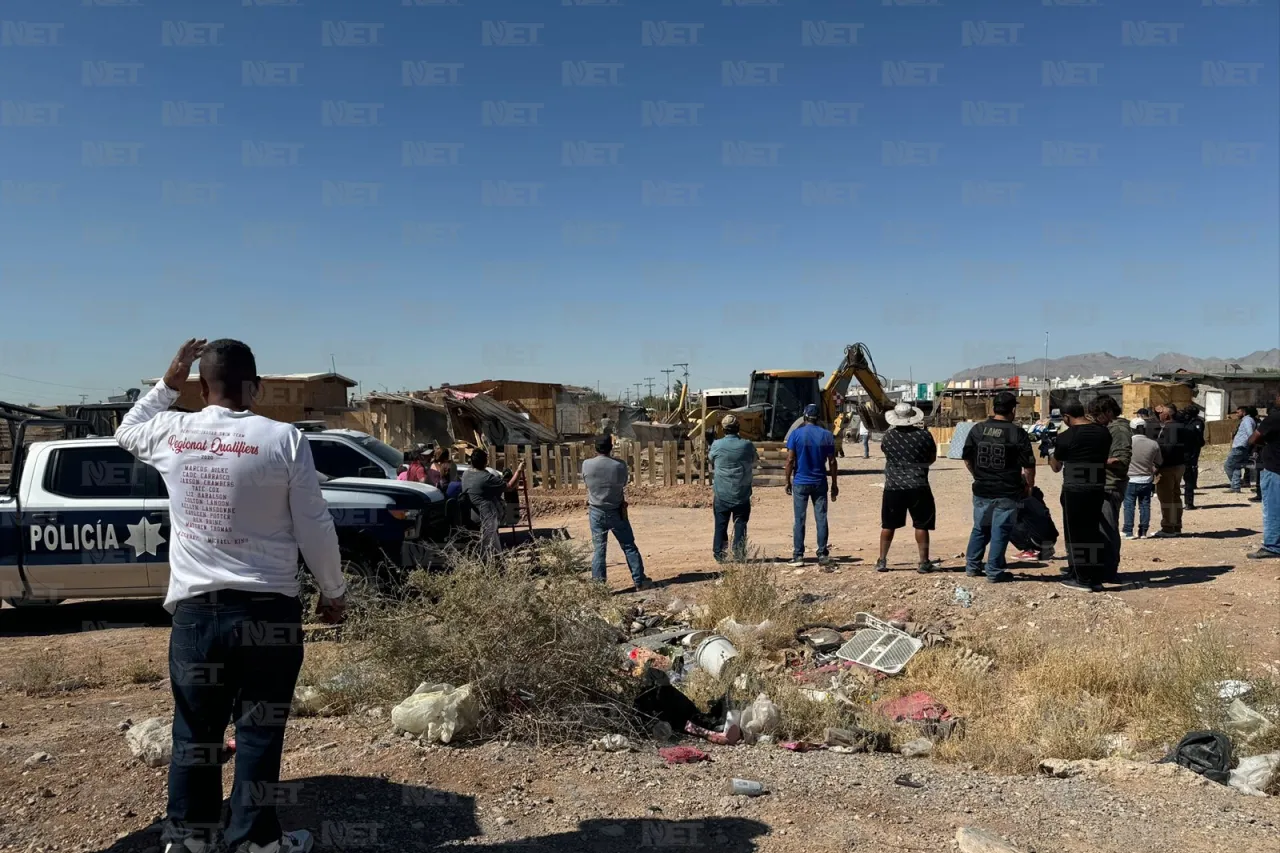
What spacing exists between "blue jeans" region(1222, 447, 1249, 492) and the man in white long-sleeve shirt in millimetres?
15604

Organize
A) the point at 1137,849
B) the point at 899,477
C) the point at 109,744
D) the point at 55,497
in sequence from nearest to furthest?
the point at 1137,849 < the point at 109,744 < the point at 55,497 < the point at 899,477

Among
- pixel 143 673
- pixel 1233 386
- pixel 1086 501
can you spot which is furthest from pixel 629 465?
pixel 1233 386

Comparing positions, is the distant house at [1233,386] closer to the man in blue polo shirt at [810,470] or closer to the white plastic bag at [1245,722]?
the man in blue polo shirt at [810,470]

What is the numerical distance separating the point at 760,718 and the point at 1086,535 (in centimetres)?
459

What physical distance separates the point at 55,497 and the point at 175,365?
5.24 meters

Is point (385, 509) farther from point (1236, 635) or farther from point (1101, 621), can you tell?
point (1236, 635)

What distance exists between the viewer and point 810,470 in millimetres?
9164

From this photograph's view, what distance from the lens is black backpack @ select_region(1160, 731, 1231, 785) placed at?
4.32 m

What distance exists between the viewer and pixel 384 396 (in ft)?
76.3

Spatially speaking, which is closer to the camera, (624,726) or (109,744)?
(109,744)

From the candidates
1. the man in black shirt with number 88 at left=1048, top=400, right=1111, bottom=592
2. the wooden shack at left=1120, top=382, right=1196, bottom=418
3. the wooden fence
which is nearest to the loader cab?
the wooden fence

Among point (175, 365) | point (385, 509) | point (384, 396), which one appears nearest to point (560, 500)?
point (384, 396)

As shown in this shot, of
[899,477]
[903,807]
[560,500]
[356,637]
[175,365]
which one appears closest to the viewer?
[175,365]

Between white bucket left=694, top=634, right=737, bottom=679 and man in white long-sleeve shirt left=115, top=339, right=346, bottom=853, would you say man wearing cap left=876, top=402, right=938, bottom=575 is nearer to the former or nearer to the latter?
white bucket left=694, top=634, right=737, bottom=679
